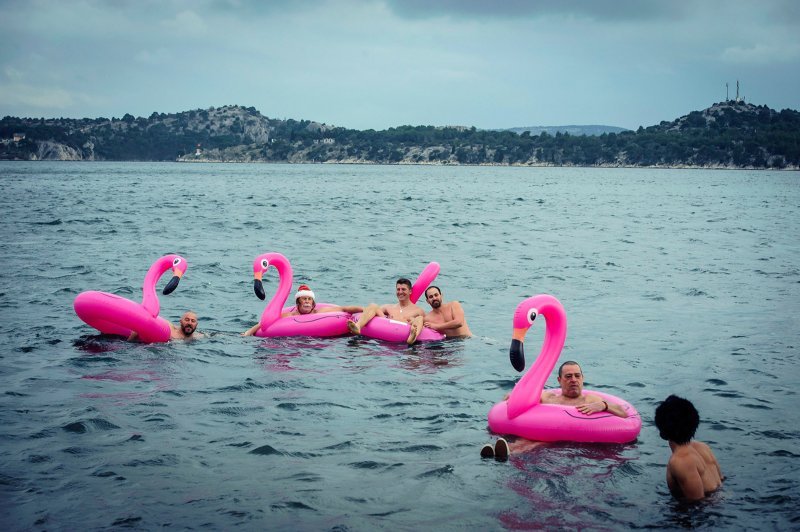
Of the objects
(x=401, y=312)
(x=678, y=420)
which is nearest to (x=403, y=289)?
(x=401, y=312)

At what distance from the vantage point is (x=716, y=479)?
717 cm

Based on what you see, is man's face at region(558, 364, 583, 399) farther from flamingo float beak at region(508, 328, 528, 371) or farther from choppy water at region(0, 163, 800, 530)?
flamingo float beak at region(508, 328, 528, 371)

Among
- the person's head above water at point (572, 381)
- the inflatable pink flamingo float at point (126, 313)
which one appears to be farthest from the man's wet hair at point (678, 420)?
the inflatable pink flamingo float at point (126, 313)

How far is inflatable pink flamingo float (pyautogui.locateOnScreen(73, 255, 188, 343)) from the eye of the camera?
480 inches

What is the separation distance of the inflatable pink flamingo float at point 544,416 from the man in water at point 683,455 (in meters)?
1.24

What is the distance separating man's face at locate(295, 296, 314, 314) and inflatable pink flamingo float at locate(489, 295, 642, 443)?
17.8 ft

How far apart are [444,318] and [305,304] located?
2285 mm

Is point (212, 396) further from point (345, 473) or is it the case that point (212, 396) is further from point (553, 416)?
point (553, 416)

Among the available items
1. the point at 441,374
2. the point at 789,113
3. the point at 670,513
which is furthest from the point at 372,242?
the point at 789,113

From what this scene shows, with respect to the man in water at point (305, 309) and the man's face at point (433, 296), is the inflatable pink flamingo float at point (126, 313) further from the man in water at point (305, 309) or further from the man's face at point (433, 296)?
the man's face at point (433, 296)

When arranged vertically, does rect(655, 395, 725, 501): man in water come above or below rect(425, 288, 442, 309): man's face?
below

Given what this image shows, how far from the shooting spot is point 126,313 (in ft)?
40.3

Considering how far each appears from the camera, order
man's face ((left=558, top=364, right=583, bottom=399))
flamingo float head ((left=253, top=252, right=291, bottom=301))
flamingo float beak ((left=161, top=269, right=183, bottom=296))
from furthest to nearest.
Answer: flamingo float head ((left=253, top=252, right=291, bottom=301)) → flamingo float beak ((left=161, top=269, right=183, bottom=296)) → man's face ((left=558, top=364, right=583, bottom=399))

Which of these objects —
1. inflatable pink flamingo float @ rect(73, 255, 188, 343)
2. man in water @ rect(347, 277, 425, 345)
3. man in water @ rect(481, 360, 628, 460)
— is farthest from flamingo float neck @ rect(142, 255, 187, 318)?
man in water @ rect(481, 360, 628, 460)
